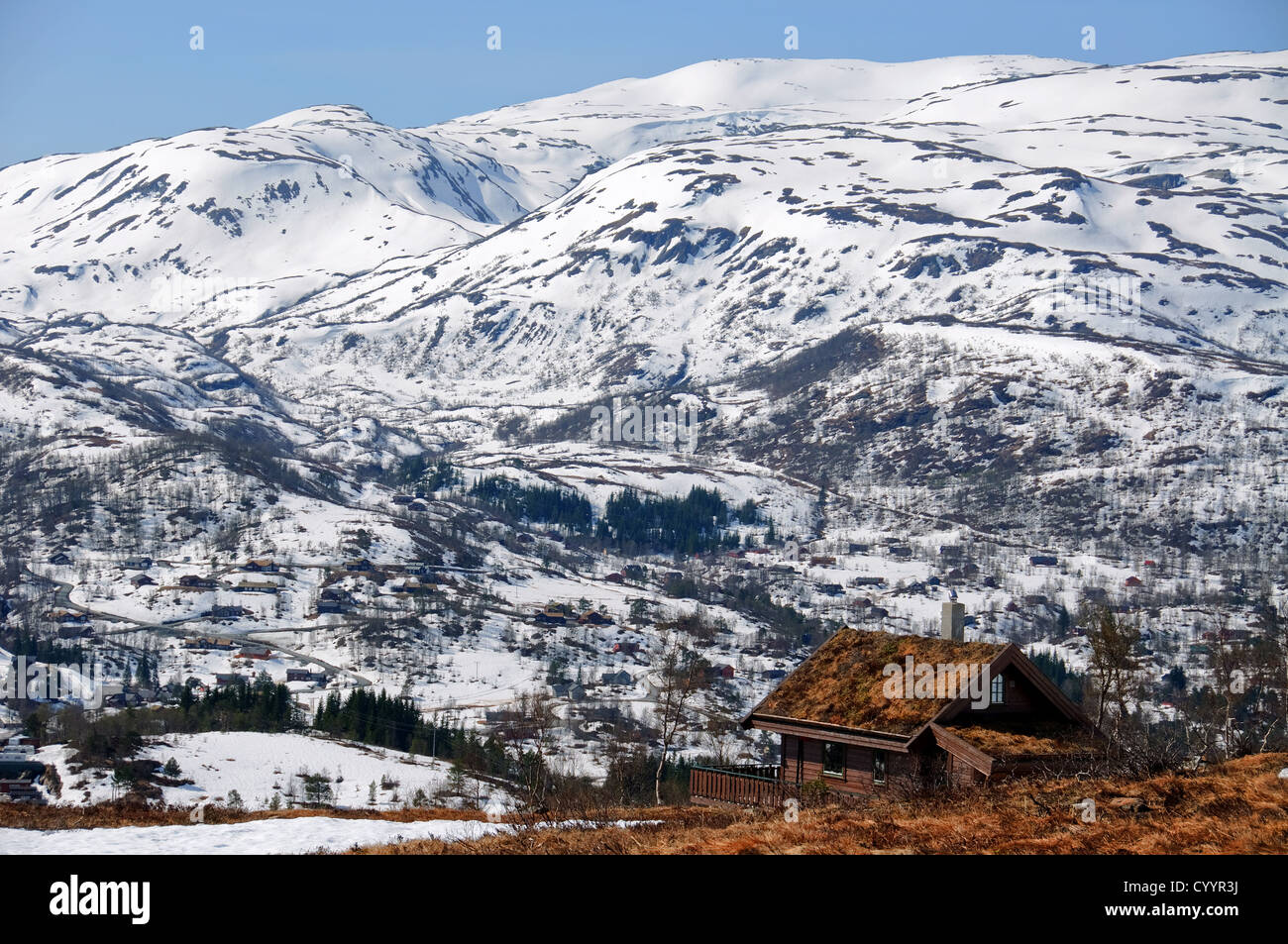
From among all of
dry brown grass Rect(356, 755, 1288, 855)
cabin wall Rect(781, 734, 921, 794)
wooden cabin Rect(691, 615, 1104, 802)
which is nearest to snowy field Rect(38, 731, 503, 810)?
cabin wall Rect(781, 734, 921, 794)

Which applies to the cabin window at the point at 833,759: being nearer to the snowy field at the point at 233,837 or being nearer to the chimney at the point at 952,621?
the chimney at the point at 952,621

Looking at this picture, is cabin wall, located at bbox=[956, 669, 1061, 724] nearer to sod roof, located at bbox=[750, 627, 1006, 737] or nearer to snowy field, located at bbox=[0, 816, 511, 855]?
sod roof, located at bbox=[750, 627, 1006, 737]

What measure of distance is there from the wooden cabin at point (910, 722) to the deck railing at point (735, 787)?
0.05 m

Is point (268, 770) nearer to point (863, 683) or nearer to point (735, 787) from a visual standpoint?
point (735, 787)

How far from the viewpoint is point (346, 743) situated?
155 metres

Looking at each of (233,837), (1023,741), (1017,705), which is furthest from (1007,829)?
(1017,705)

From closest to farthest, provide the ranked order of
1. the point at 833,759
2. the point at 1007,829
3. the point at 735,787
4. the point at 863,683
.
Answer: the point at 1007,829 < the point at 833,759 < the point at 735,787 < the point at 863,683

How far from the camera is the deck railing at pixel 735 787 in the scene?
157ft

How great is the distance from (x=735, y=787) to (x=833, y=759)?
360 centimetres

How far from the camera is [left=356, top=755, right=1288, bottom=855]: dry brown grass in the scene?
25.5 metres

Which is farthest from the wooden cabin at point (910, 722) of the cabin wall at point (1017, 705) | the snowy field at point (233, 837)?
the snowy field at point (233, 837)

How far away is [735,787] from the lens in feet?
165
